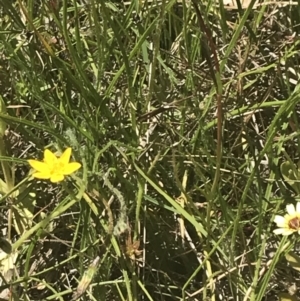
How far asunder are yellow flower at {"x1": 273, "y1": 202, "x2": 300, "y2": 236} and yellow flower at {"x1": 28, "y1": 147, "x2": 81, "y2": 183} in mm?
334

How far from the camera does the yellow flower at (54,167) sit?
88cm

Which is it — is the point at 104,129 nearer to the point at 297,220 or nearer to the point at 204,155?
the point at 204,155

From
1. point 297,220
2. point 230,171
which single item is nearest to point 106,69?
point 230,171

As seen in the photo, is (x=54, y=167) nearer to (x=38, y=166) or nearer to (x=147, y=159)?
(x=38, y=166)

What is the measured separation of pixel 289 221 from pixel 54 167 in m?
0.37

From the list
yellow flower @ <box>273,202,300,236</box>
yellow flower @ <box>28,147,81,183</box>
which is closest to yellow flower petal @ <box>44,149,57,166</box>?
yellow flower @ <box>28,147,81,183</box>

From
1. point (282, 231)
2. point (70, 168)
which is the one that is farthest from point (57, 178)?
point (282, 231)

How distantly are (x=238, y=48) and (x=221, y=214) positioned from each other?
0.31 m

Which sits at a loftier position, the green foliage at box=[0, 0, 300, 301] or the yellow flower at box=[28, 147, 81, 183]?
the yellow flower at box=[28, 147, 81, 183]

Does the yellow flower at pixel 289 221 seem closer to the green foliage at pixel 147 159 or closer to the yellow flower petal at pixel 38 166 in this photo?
the green foliage at pixel 147 159

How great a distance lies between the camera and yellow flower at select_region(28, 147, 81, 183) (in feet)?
2.88

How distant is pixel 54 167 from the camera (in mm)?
902

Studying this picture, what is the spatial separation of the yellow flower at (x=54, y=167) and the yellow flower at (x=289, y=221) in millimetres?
334

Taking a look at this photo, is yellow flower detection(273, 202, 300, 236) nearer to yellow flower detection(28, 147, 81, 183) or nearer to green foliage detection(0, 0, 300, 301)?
green foliage detection(0, 0, 300, 301)
